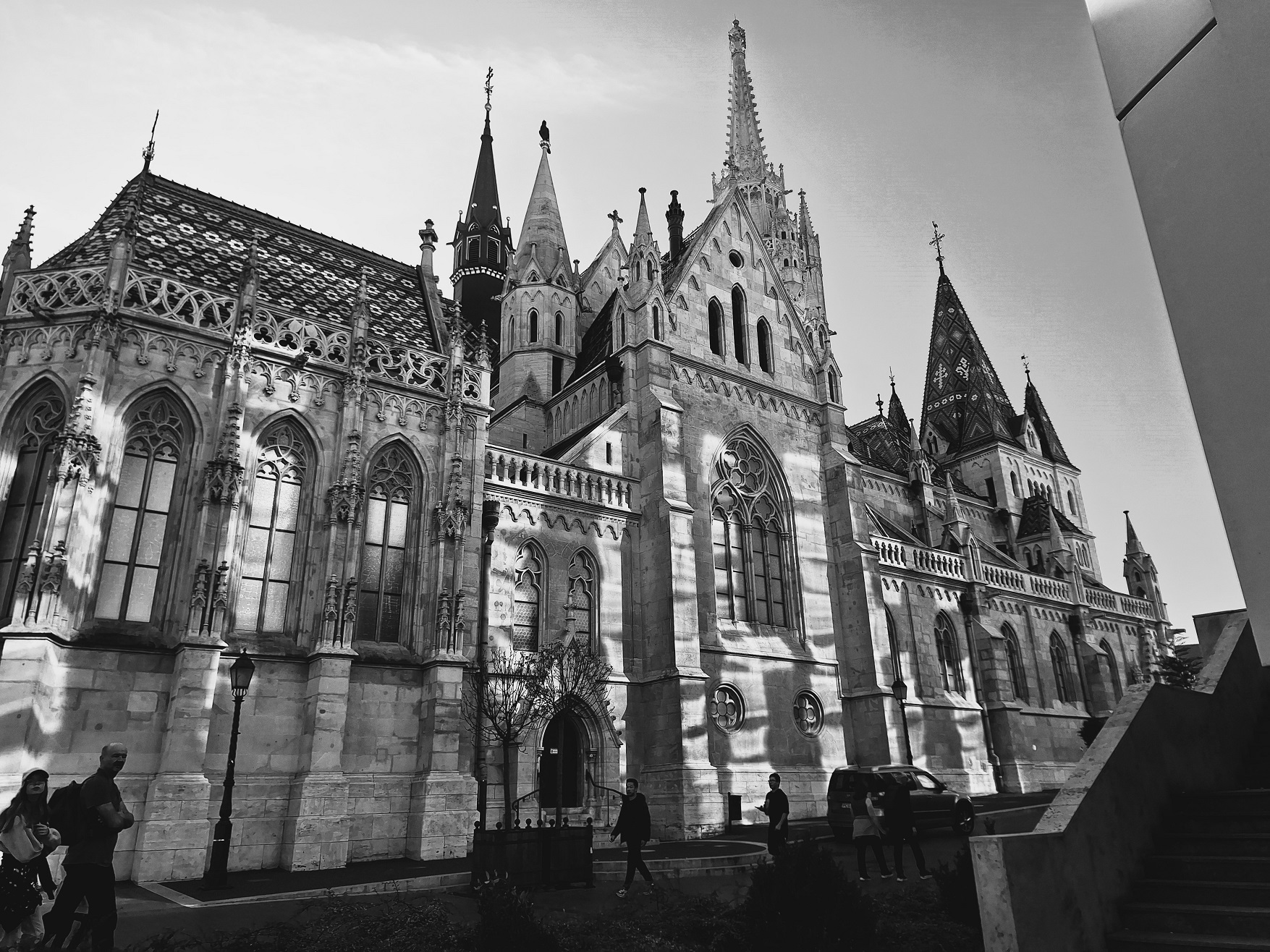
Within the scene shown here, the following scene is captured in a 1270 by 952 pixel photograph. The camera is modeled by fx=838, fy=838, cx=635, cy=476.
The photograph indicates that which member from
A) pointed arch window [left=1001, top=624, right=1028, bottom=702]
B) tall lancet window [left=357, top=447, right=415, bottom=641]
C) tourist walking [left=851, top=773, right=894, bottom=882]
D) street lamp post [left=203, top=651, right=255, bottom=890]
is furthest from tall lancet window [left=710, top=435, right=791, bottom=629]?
pointed arch window [left=1001, top=624, right=1028, bottom=702]

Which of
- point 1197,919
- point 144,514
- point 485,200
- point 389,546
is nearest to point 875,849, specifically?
point 1197,919

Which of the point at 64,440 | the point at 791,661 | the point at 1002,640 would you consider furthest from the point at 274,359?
the point at 1002,640

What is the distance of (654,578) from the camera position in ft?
74.8

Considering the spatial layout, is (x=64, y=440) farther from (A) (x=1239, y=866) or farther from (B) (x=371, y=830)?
(A) (x=1239, y=866)

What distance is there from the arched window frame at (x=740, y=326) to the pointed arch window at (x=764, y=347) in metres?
0.73

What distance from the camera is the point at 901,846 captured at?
39.8 feet

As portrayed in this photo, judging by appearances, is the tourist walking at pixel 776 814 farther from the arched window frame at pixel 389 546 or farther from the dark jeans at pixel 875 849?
the arched window frame at pixel 389 546

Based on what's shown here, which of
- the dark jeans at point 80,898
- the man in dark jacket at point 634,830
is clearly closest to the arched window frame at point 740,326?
the man in dark jacket at point 634,830

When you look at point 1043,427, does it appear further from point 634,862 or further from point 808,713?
point 634,862

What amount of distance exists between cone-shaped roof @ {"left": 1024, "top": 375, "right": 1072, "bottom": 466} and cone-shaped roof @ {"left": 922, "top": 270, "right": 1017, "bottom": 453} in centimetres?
252

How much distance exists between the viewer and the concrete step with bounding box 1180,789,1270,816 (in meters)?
7.53

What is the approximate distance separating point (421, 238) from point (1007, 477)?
122 ft

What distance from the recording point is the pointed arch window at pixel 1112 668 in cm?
3934

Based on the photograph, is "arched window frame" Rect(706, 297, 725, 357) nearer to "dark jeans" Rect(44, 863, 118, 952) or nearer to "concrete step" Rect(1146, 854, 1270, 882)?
"concrete step" Rect(1146, 854, 1270, 882)
